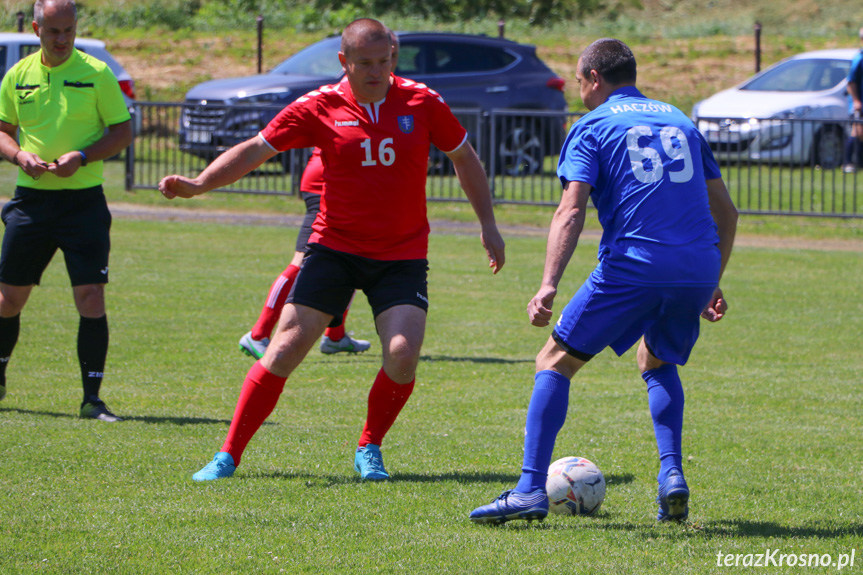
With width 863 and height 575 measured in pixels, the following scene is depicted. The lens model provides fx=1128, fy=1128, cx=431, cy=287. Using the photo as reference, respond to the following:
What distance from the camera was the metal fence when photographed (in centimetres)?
1559

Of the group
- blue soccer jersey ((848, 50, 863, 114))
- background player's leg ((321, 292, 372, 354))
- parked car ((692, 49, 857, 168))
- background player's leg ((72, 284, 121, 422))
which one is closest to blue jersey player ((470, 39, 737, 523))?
background player's leg ((72, 284, 121, 422))

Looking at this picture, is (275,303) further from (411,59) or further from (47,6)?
(411,59)

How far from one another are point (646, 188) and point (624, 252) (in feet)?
0.83

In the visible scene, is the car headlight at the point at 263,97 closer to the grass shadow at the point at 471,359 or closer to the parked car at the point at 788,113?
the parked car at the point at 788,113

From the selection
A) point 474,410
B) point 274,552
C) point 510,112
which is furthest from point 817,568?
point 510,112

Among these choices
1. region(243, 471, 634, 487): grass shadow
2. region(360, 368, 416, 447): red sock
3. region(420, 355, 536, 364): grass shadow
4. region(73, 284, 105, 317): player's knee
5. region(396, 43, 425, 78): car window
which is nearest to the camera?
region(243, 471, 634, 487): grass shadow

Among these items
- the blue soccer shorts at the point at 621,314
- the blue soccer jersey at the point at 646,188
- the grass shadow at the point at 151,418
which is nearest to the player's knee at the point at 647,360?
the blue soccer shorts at the point at 621,314

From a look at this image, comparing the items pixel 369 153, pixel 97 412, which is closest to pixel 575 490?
pixel 369 153

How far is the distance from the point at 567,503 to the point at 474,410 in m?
1.97

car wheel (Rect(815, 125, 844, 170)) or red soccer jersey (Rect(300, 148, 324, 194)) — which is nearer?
red soccer jersey (Rect(300, 148, 324, 194))

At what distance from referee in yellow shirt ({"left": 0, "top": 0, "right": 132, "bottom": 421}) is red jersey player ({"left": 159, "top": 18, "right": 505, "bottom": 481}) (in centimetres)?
140

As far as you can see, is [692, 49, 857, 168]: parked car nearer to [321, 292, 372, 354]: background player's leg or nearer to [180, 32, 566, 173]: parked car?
[180, 32, 566, 173]: parked car

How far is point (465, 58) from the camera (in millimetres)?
17969

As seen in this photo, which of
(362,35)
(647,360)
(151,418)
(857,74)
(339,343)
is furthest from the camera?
(857,74)
